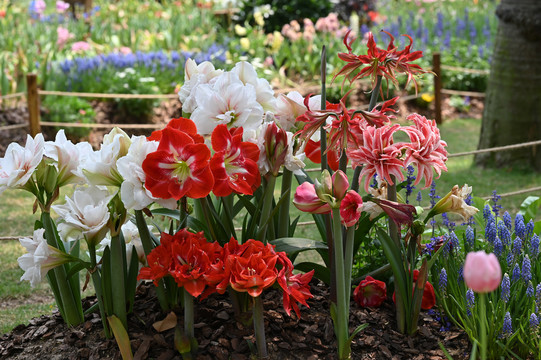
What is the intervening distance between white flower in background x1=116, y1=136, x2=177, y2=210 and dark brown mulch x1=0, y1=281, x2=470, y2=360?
1.72 feet

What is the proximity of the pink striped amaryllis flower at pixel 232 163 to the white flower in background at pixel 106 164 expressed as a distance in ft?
0.96

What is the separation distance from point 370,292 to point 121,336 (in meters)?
0.90

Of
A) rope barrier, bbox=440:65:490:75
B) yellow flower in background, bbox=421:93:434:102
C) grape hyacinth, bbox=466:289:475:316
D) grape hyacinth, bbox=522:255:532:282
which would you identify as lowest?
yellow flower in background, bbox=421:93:434:102

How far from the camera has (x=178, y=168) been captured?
2180 millimetres

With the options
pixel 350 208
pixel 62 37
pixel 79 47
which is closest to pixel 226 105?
pixel 350 208

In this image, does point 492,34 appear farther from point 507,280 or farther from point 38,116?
point 507,280

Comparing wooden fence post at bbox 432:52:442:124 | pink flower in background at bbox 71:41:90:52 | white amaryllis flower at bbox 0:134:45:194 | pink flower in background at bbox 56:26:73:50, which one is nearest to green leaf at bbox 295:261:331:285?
white amaryllis flower at bbox 0:134:45:194

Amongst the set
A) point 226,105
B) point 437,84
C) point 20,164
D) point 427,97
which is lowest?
point 427,97

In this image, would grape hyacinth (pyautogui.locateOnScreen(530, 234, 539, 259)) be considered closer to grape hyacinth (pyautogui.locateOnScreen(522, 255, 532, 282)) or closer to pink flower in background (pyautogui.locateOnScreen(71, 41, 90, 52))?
grape hyacinth (pyautogui.locateOnScreen(522, 255, 532, 282))

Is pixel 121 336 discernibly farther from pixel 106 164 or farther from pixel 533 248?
pixel 533 248

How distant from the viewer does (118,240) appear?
7.88 feet

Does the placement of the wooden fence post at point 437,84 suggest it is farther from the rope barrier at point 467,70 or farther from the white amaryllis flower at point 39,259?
the white amaryllis flower at point 39,259

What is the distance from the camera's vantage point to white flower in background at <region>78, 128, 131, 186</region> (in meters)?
2.26

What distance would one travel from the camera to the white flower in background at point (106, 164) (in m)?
2.26
